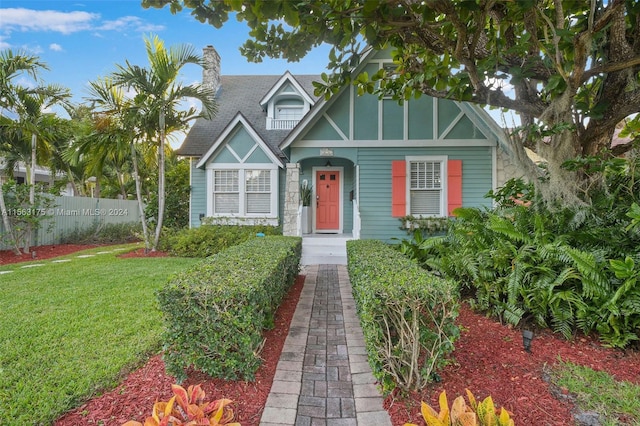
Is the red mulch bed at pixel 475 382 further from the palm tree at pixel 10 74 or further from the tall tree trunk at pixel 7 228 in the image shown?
the palm tree at pixel 10 74

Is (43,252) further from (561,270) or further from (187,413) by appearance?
(561,270)

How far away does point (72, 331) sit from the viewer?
11.2 feet

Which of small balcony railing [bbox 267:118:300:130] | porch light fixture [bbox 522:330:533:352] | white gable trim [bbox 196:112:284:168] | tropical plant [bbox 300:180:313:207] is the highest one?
small balcony railing [bbox 267:118:300:130]

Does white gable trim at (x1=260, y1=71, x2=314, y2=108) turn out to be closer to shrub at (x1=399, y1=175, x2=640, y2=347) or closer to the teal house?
the teal house

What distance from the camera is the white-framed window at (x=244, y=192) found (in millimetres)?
9641

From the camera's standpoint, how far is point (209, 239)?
866cm

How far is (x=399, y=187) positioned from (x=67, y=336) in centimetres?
756

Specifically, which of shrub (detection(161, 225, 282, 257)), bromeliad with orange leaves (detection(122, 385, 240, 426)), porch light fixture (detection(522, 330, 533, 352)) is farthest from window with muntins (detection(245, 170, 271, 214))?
bromeliad with orange leaves (detection(122, 385, 240, 426))

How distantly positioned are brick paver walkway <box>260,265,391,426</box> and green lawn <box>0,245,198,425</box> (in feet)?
4.67

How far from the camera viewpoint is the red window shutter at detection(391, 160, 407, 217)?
27.7ft

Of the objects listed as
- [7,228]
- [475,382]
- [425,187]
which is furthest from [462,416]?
[7,228]

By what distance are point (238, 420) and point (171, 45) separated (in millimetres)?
8935

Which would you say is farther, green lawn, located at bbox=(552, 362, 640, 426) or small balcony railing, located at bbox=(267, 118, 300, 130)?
small balcony railing, located at bbox=(267, 118, 300, 130)

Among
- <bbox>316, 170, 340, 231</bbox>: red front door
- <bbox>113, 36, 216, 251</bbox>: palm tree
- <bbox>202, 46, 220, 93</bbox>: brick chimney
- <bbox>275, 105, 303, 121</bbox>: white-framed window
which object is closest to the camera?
<bbox>113, 36, 216, 251</bbox>: palm tree
